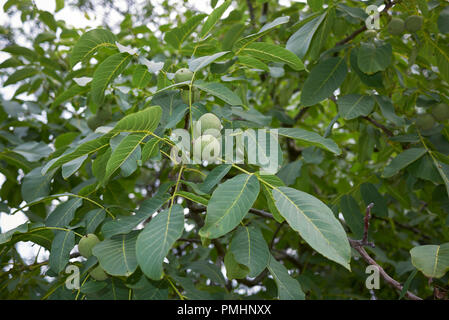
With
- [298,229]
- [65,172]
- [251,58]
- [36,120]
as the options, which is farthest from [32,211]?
[298,229]

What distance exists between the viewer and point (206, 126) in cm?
101

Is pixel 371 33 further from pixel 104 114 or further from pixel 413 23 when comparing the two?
pixel 104 114

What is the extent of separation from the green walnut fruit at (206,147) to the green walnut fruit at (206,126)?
0.11 feet

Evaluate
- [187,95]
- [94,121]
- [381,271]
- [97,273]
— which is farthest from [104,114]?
[381,271]

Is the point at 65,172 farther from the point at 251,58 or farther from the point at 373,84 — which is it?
the point at 373,84

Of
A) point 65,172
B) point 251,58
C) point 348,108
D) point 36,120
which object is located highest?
point 251,58

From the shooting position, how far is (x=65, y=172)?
1.03 metres

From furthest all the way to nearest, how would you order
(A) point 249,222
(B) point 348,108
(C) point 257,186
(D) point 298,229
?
(A) point 249,222
(B) point 348,108
(C) point 257,186
(D) point 298,229

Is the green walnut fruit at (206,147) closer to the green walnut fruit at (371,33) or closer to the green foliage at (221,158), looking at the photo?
the green foliage at (221,158)

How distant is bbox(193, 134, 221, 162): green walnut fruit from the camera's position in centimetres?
95

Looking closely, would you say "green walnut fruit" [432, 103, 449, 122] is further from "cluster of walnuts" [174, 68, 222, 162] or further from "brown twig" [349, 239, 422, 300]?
"cluster of walnuts" [174, 68, 222, 162]
